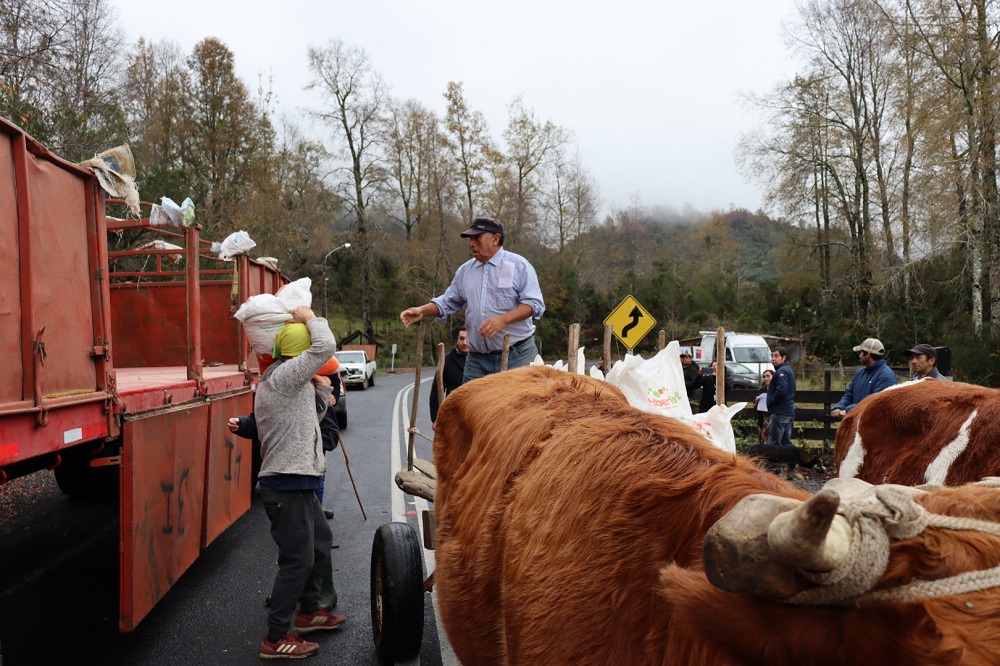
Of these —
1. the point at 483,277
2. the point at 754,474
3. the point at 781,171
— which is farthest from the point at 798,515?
the point at 781,171

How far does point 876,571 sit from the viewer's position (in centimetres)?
103

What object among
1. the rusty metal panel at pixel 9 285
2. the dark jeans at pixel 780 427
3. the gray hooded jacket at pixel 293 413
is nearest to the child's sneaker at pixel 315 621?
the gray hooded jacket at pixel 293 413

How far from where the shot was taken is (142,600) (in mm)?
3908

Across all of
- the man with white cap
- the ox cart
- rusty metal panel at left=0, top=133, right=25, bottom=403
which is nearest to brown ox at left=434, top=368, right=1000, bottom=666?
the ox cart

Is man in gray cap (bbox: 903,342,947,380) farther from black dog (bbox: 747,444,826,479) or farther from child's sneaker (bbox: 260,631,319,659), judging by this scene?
child's sneaker (bbox: 260,631,319,659)

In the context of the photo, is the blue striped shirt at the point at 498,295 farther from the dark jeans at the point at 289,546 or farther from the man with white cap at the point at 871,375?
the man with white cap at the point at 871,375

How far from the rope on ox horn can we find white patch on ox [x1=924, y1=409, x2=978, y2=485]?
9.21 ft

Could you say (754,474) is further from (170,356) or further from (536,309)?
(170,356)

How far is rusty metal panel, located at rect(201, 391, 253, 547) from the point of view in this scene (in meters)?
5.63

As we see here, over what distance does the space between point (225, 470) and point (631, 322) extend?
329 inches

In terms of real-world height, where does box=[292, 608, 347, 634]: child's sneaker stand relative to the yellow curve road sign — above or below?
below

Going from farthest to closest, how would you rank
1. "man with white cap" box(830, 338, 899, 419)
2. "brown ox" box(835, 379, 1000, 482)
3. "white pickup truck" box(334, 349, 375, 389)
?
"white pickup truck" box(334, 349, 375, 389), "man with white cap" box(830, 338, 899, 419), "brown ox" box(835, 379, 1000, 482)

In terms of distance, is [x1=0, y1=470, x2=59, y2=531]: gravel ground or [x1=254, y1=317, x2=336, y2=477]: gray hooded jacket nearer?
[x1=254, y1=317, x2=336, y2=477]: gray hooded jacket

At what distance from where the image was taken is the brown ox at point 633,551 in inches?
40.6
